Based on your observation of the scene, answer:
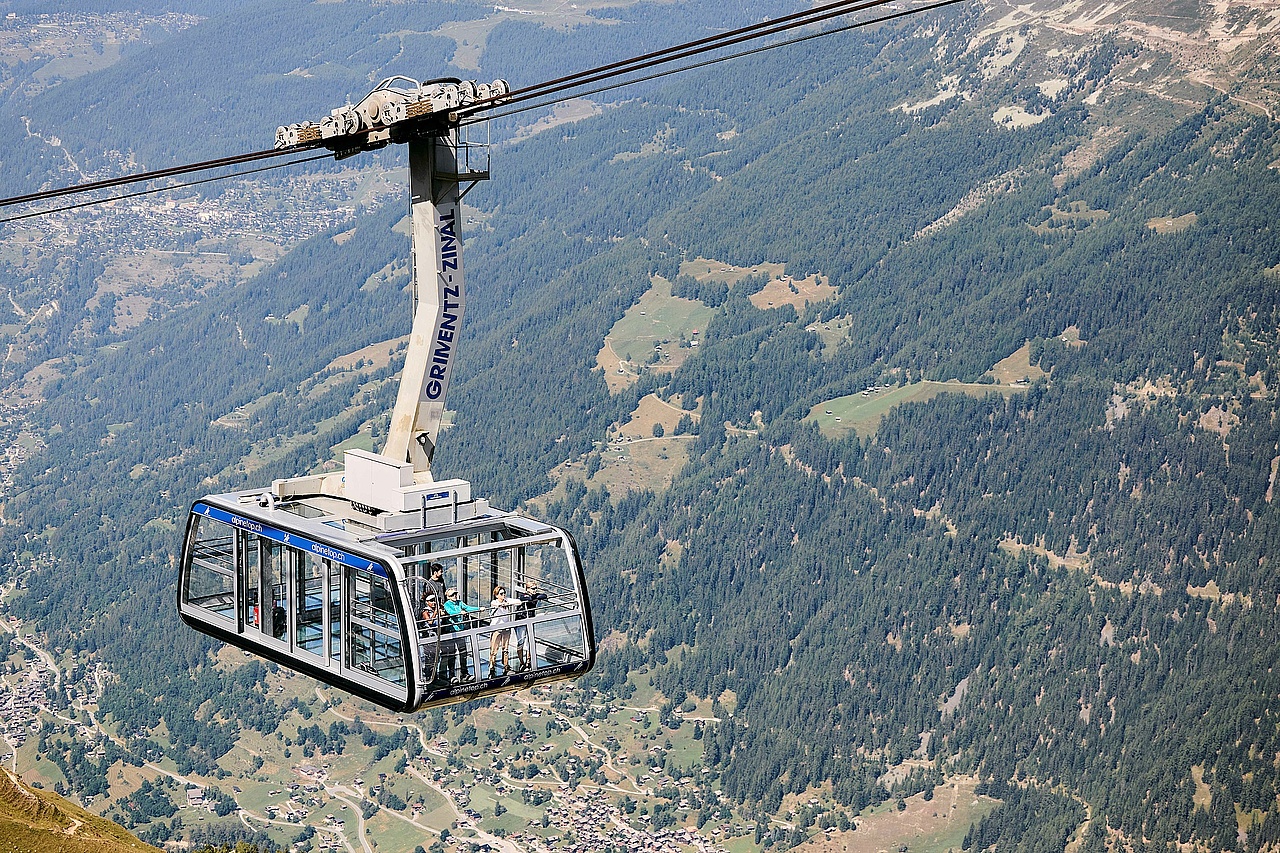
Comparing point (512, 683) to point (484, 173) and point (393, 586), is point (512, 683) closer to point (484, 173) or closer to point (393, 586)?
point (393, 586)

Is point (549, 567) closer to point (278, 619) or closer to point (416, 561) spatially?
point (416, 561)

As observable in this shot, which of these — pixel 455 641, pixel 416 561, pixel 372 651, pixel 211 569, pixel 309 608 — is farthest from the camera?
pixel 211 569

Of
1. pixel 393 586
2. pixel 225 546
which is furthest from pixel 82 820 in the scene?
pixel 393 586

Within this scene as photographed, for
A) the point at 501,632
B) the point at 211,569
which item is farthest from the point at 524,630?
the point at 211,569

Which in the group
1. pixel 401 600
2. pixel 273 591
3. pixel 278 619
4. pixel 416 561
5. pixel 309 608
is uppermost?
pixel 416 561

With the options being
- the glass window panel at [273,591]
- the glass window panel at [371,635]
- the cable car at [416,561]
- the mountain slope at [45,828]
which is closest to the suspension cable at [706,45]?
the cable car at [416,561]

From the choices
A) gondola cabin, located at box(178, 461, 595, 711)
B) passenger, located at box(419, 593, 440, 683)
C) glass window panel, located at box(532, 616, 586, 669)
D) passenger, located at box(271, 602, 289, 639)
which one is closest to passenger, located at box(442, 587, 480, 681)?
gondola cabin, located at box(178, 461, 595, 711)

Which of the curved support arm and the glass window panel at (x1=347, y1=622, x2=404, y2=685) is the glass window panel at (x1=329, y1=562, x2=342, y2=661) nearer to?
the glass window panel at (x1=347, y1=622, x2=404, y2=685)
